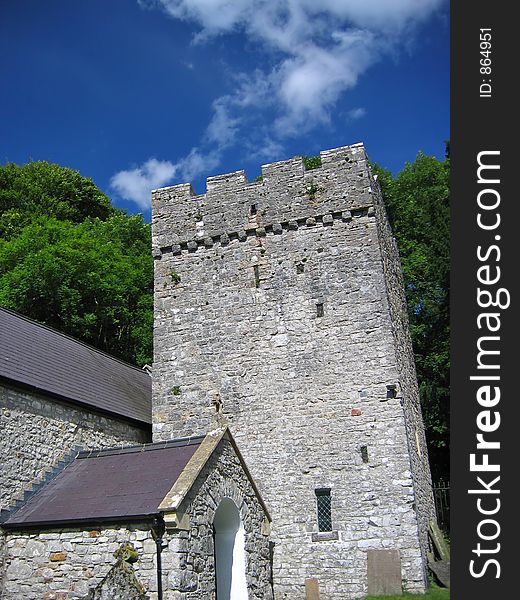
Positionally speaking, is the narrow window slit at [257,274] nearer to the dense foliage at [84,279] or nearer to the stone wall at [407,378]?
the stone wall at [407,378]

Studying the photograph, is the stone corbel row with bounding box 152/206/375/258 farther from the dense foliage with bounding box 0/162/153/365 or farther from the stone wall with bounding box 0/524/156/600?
the dense foliage with bounding box 0/162/153/365

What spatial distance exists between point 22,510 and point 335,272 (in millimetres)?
8100

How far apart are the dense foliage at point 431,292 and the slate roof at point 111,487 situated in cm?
1150

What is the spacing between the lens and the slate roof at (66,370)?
1281cm

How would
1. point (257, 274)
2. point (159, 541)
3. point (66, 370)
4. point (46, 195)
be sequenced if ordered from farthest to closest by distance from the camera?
point (46, 195) < point (257, 274) < point (66, 370) < point (159, 541)

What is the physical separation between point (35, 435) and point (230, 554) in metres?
4.35

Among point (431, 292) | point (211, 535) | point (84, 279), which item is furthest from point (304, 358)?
point (84, 279)

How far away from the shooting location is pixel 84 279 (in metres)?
24.0

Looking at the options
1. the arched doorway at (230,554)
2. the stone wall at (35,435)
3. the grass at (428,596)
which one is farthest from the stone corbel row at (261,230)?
the grass at (428,596)

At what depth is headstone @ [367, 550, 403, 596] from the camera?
12.2m

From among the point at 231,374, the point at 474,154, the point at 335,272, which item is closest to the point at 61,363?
the point at 231,374

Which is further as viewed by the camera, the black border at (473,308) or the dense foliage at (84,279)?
the dense foliage at (84,279)

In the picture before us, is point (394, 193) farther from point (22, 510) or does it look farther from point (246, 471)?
point (22, 510)

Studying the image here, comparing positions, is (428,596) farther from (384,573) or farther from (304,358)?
(304,358)
